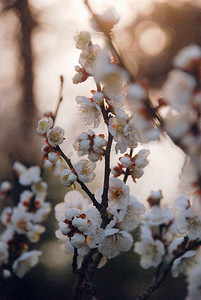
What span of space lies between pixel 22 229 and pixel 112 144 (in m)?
1.09

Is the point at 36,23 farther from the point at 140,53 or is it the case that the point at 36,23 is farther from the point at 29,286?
the point at 29,286

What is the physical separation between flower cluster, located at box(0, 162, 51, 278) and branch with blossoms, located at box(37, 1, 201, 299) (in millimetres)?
826

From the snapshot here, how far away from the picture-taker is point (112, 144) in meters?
1.10

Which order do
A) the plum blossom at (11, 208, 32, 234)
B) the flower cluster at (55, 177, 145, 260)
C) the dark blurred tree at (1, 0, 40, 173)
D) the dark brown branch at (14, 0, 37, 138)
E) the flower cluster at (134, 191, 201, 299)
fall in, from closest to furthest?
1. the flower cluster at (55, 177, 145, 260)
2. the flower cluster at (134, 191, 201, 299)
3. the plum blossom at (11, 208, 32, 234)
4. the dark blurred tree at (1, 0, 40, 173)
5. the dark brown branch at (14, 0, 37, 138)

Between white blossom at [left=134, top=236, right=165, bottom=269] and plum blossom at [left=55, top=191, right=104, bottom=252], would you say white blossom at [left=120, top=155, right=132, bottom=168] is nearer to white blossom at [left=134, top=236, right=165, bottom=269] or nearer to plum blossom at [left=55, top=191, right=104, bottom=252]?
plum blossom at [left=55, top=191, right=104, bottom=252]

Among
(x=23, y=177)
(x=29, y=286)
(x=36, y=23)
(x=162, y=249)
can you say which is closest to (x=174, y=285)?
(x=29, y=286)

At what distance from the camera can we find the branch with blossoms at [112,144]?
2.46ft

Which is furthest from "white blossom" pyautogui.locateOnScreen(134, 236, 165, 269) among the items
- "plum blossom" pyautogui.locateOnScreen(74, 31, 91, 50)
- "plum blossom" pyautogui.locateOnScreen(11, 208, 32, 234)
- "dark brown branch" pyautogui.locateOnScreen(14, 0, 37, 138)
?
"dark brown branch" pyautogui.locateOnScreen(14, 0, 37, 138)

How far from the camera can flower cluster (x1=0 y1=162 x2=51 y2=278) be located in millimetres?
1896

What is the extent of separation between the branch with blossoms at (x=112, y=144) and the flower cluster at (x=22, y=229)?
32.5 inches

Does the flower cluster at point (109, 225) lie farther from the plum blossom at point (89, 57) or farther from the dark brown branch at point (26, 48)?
the dark brown branch at point (26, 48)

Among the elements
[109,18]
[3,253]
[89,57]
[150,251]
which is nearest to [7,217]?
[3,253]

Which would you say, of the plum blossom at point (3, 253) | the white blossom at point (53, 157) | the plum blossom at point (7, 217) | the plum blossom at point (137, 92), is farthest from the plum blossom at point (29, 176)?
the plum blossom at point (137, 92)

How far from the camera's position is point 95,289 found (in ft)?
3.25
